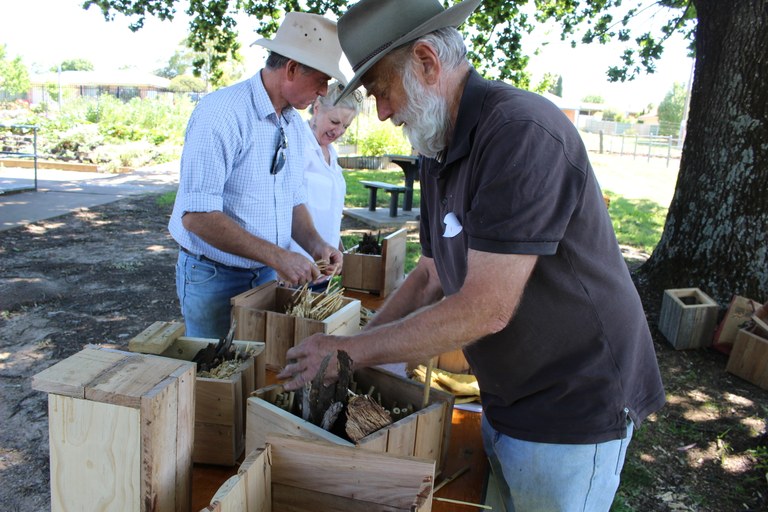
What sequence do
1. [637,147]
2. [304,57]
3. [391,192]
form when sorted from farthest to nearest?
1. [637,147]
2. [391,192]
3. [304,57]

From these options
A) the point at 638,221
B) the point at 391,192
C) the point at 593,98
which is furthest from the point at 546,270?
the point at 593,98

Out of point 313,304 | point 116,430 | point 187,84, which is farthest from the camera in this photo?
point 187,84

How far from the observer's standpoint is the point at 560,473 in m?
1.43

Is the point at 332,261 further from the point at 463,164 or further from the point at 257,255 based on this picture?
the point at 463,164

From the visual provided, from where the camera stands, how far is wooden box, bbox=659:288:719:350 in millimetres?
4891

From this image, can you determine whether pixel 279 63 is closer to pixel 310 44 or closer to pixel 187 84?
pixel 310 44

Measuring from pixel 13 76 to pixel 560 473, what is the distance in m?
49.9

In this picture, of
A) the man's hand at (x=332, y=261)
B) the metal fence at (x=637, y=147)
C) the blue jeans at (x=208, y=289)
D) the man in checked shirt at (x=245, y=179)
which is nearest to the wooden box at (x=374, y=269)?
the man's hand at (x=332, y=261)

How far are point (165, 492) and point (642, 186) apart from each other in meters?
17.2

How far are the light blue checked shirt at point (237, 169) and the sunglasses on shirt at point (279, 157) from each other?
2 centimetres

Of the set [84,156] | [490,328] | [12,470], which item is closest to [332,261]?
[490,328]

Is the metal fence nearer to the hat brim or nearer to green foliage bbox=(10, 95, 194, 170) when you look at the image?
green foliage bbox=(10, 95, 194, 170)

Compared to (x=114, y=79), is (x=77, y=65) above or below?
above

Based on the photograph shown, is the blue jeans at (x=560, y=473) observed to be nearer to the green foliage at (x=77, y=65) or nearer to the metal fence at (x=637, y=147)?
the metal fence at (x=637, y=147)
